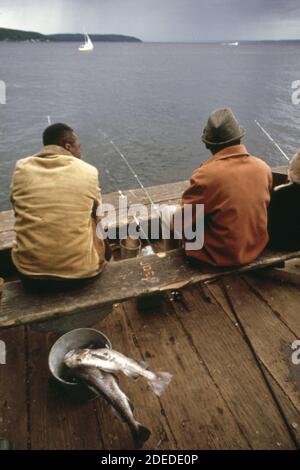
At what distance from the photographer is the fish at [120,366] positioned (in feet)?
7.23

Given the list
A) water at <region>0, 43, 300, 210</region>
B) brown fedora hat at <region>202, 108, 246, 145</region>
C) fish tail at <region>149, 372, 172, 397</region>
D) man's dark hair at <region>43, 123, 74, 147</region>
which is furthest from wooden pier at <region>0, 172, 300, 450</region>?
water at <region>0, 43, 300, 210</region>

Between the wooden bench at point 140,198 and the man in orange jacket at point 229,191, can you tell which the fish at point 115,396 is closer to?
the man in orange jacket at point 229,191

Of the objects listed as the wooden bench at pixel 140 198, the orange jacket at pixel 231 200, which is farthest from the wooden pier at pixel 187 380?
the orange jacket at pixel 231 200

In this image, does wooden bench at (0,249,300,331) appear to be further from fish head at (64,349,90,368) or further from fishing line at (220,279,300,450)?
fishing line at (220,279,300,450)

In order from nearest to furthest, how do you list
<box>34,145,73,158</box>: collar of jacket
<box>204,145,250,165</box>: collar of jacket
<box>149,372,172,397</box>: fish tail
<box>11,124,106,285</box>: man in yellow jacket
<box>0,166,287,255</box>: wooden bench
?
<box>149,372,172,397</box>: fish tail → <box>11,124,106,285</box>: man in yellow jacket → <box>34,145,73,158</box>: collar of jacket → <box>204,145,250,165</box>: collar of jacket → <box>0,166,287,255</box>: wooden bench

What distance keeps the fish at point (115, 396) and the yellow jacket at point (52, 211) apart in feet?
2.48

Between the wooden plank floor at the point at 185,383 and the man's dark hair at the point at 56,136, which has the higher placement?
the man's dark hair at the point at 56,136

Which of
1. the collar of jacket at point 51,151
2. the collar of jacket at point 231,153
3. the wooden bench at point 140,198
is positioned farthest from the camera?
the wooden bench at point 140,198

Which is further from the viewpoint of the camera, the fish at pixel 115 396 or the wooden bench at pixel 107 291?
the wooden bench at pixel 107 291

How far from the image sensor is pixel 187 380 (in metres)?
2.61

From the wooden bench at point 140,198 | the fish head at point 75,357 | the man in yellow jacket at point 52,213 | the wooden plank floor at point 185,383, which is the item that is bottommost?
the wooden plank floor at point 185,383

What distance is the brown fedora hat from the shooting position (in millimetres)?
2615

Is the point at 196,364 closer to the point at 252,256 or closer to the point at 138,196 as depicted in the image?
the point at 252,256

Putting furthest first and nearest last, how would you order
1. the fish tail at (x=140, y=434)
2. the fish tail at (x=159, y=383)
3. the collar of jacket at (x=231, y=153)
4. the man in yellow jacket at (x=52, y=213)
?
the collar of jacket at (x=231, y=153) → the man in yellow jacket at (x=52, y=213) → the fish tail at (x=159, y=383) → the fish tail at (x=140, y=434)
